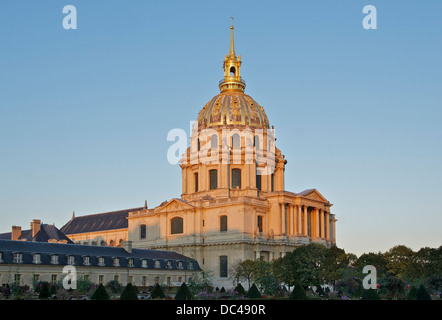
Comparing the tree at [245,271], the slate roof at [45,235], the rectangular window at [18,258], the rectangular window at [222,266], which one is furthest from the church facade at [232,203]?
the rectangular window at [18,258]

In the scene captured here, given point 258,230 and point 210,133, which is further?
point 210,133

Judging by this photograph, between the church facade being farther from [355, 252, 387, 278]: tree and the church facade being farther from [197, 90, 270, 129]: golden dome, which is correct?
[355, 252, 387, 278]: tree

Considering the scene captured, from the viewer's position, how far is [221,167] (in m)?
94.6

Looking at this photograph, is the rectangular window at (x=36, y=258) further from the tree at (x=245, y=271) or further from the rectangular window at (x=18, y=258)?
the tree at (x=245, y=271)

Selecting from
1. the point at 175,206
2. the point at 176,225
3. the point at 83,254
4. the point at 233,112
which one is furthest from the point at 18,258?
the point at 233,112

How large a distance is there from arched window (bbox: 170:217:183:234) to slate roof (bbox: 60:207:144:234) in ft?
55.8

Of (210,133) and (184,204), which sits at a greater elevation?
(210,133)

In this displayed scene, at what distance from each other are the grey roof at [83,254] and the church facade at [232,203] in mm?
4486

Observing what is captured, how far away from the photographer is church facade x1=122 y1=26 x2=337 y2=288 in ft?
290
